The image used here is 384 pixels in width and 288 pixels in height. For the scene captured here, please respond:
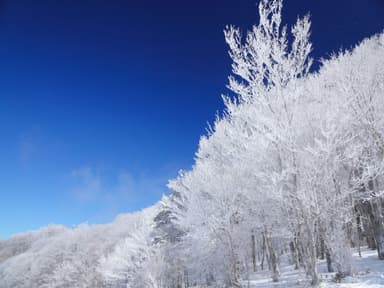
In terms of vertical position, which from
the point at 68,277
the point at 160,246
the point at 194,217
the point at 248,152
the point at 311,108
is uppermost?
the point at 311,108

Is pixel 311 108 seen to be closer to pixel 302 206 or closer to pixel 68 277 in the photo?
pixel 302 206

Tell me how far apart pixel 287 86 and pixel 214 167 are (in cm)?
667

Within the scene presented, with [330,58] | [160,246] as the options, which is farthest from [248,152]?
[160,246]

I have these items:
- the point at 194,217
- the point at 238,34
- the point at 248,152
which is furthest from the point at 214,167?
the point at 238,34

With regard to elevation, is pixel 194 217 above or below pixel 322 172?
below

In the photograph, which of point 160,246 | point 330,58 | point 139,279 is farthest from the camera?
point 139,279

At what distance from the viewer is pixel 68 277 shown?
45.8 meters

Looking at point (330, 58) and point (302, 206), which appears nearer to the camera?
point (302, 206)

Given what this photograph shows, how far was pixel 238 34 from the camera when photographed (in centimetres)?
875

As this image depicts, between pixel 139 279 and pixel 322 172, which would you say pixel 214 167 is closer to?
pixel 322 172

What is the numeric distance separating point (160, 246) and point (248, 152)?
54.8 feet

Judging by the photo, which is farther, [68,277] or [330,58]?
[68,277]

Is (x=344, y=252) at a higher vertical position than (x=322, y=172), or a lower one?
lower

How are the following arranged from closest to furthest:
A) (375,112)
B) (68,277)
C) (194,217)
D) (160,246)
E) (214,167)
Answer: (375,112) → (194,217) → (214,167) → (160,246) → (68,277)
